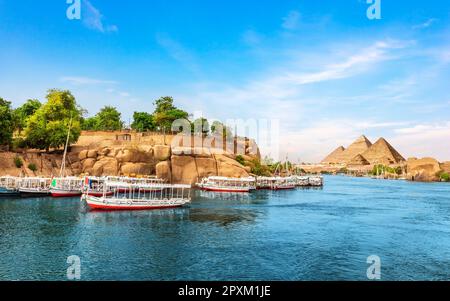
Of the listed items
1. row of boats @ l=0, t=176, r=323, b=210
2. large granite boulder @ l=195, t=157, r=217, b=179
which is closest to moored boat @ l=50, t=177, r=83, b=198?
row of boats @ l=0, t=176, r=323, b=210

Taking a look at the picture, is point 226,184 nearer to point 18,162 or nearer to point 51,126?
point 51,126

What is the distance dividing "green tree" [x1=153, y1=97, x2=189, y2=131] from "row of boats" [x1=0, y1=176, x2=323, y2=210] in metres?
34.9

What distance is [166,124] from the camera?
134 m

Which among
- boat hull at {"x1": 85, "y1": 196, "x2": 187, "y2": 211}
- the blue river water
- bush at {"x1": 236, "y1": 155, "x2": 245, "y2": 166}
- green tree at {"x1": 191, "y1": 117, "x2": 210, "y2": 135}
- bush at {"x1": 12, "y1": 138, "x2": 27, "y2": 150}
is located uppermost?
green tree at {"x1": 191, "y1": 117, "x2": 210, "y2": 135}

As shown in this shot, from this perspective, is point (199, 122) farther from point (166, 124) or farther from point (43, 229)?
point (43, 229)

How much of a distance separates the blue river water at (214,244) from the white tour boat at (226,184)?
117 feet

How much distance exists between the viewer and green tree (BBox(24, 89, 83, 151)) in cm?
9838

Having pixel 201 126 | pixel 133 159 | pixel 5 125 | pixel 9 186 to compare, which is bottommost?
pixel 9 186

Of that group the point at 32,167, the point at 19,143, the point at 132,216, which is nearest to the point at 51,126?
the point at 19,143

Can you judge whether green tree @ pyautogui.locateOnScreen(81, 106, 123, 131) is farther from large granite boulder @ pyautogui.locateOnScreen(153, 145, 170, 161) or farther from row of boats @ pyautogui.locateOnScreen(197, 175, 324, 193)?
row of boats @ pyautogui.locateOnScreen(197, 175, 324, 193)

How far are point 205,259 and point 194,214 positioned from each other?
25528 millimetres

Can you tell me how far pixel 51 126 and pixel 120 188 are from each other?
31.6 meters

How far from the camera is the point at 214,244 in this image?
3994 centimetres

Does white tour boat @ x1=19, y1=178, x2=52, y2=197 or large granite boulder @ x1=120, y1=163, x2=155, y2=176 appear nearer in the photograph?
white tour boat @ x1=19, y1=178, x2=52, y2=197
